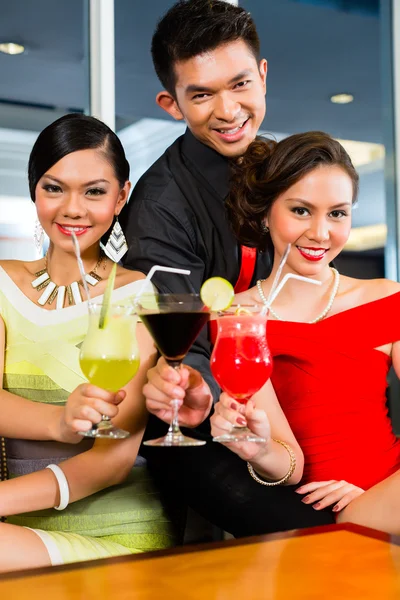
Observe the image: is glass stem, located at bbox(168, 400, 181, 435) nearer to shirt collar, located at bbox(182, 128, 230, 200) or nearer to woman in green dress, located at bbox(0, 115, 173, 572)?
woman in green dress, located at bbox(0, 115, 173, 572)

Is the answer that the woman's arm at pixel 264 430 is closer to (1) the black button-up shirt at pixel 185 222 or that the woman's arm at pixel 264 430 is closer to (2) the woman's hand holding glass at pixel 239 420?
(2) the woman's hand holding glass at pixel 239 420

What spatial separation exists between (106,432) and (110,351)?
0.18m

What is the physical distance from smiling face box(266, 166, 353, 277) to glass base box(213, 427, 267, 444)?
30.7 inches

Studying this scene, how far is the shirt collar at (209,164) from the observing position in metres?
3.07

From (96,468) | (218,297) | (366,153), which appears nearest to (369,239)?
(366,153)

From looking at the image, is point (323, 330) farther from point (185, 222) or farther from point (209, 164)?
point (209, 164)

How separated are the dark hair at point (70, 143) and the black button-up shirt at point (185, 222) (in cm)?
33

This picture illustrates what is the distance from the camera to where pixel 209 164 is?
308 centimetres

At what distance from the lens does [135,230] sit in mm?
2900

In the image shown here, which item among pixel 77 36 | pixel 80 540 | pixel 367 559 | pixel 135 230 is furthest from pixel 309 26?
pixel 367 559

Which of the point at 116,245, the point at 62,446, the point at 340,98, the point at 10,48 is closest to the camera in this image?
the point at 62,446

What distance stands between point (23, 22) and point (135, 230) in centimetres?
170

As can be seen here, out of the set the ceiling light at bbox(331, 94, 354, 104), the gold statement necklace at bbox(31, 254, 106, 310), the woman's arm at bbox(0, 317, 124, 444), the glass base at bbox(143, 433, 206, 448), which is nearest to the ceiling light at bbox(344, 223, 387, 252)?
the ceiling light at bbox(331, 94, 354, 104)

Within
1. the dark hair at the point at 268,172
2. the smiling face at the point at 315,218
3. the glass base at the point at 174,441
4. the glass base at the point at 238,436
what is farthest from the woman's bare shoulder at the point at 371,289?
the glass base at the point at 174,441
